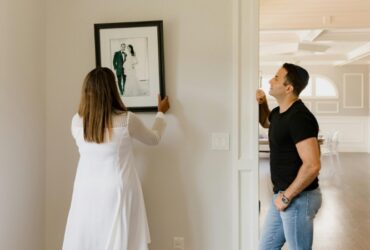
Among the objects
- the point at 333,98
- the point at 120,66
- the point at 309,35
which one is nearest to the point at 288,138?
the point at 120,66

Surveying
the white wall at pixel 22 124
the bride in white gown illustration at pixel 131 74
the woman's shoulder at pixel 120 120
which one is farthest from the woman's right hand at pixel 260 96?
the white wall at pixel 22 124

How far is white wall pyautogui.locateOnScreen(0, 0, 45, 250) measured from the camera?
1.96 m

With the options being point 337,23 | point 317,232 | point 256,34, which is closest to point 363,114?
point 337,23

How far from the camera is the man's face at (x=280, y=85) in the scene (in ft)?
6.50

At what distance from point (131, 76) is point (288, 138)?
1059 millimetres

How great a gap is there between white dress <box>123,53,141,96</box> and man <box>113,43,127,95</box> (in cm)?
2

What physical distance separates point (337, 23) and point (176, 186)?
3.40 m

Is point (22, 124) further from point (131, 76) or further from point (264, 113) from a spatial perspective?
point (264, 113)

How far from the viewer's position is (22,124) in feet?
6.97

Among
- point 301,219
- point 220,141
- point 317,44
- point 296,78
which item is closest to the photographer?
point 301,219

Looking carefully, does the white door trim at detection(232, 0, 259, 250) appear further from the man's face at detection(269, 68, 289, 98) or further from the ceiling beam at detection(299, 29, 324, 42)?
the ceiling beam at detection(299, 29, 324, 42)

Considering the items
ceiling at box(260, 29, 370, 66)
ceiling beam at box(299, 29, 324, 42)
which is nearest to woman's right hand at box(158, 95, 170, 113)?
ceiling at box(260, 29, 370, 66)

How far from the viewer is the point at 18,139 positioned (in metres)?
2.08

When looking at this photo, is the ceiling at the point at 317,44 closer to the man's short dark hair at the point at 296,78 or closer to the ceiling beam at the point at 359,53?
the ceiling beam at the point at 359,53
